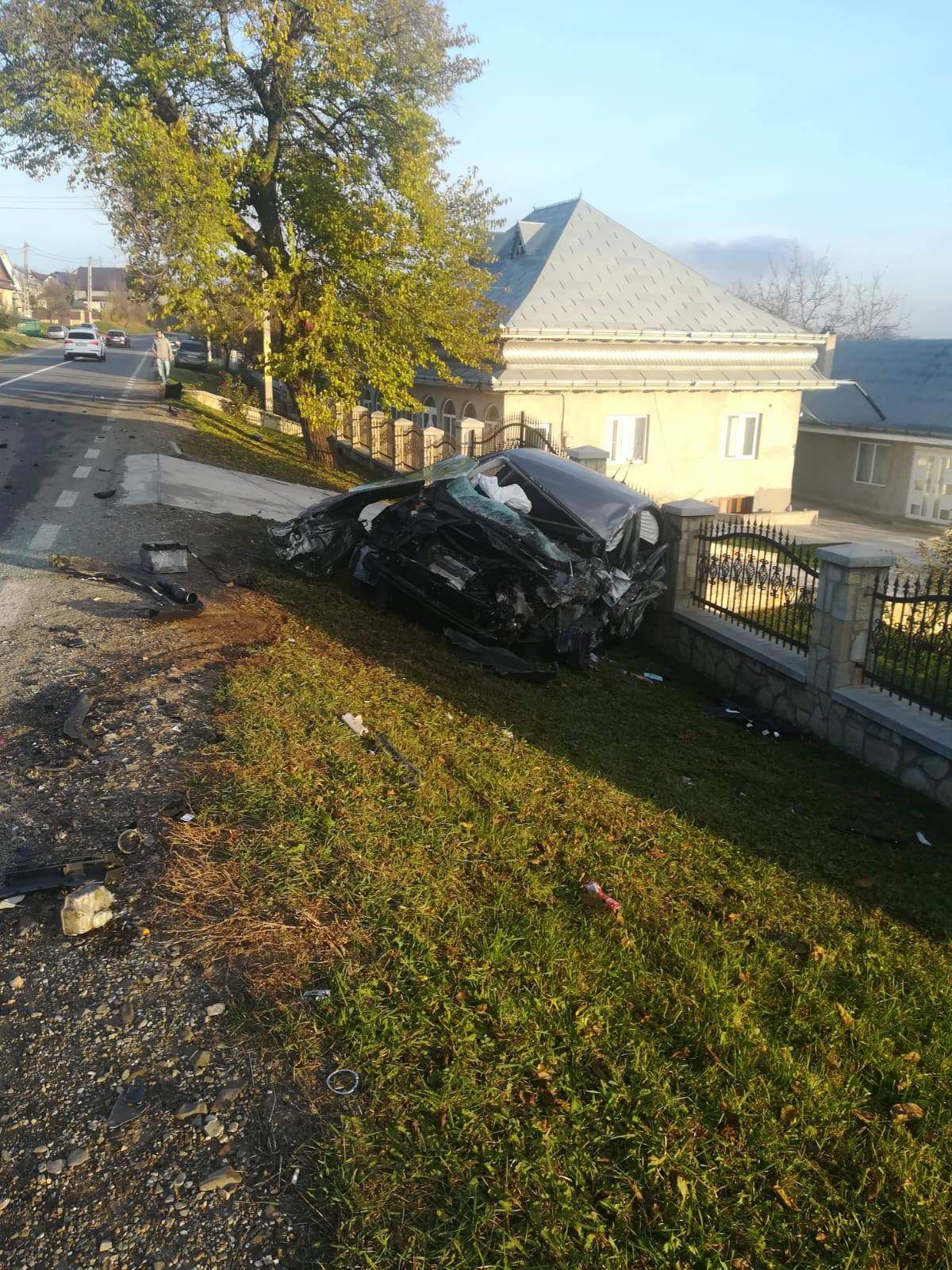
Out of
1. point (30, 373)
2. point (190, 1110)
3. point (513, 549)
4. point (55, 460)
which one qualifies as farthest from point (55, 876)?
point (30, 373)

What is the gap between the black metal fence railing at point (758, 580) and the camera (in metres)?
7.80

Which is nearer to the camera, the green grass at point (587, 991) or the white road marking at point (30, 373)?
the green grass at point (587, 991)

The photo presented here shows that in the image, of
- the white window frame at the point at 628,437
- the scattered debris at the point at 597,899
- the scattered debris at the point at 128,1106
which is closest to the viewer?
the scattered debris at the point at 128,1106

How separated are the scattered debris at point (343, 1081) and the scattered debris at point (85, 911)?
135cm

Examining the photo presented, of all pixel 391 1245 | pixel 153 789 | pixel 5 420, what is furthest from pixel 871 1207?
pixel 5 420

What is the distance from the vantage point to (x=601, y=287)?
21875 millimetres

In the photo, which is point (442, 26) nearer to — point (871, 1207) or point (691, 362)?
point (691, 362)

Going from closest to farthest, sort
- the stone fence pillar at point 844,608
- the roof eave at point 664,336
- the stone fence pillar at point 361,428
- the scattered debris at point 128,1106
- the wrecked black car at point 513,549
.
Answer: the scattered debris at point 128,1106 < the stone fence pillar at point 844,608 < the wrecked black car at point 513,549 < the roof eave at point 664,336 < the stone fence pillar at point 361,428

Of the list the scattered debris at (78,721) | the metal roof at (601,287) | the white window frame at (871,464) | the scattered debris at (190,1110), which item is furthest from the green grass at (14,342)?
the scattered debris at (190,1110)

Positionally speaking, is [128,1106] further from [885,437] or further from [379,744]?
[885,437]

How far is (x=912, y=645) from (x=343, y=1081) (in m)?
5.39

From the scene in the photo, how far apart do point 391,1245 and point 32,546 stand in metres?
8.91

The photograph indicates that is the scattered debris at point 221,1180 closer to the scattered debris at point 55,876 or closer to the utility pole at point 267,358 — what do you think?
the scattered debris at point 55,876

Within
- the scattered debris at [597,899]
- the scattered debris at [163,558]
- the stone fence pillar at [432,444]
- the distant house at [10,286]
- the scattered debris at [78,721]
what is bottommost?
the scattered debris at [597,899]
